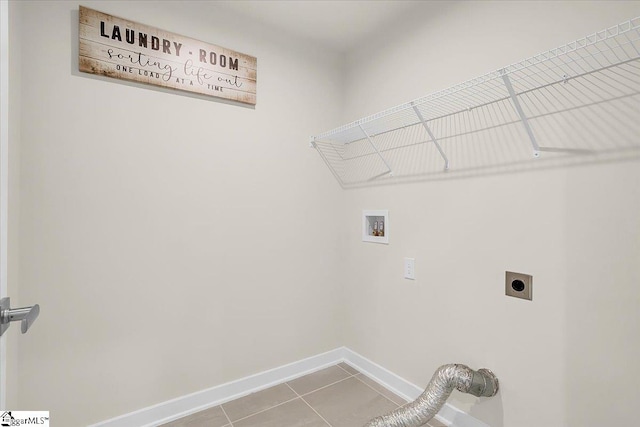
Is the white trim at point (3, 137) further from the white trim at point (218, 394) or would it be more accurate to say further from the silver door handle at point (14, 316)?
the white trim at point (218, 394)

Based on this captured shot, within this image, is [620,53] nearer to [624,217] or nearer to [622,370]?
[624,217]

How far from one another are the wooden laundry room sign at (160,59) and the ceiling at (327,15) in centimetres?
28

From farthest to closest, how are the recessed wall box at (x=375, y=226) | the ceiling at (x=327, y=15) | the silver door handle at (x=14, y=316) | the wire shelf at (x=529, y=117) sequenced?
the recessed wall box at (x=375, y=226)
the ceiling at (x=327, y=15)
the wire shelf at (x=529, y=117)
the silver door handle at (x=14, y=316)

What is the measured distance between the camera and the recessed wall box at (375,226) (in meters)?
2.09

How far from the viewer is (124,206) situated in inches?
64.8

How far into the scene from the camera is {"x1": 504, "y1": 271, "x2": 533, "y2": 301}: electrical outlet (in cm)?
139

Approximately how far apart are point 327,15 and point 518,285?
1.91 metres

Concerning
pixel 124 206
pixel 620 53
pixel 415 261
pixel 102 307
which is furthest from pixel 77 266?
pixel 620 53

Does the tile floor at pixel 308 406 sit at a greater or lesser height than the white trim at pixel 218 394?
lesser

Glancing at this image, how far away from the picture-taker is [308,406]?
6.15 feet

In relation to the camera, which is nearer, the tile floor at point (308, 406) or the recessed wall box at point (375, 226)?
the tile floor at point (308, 406)

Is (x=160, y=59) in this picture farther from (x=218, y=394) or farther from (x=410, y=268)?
(x=218, y=394)

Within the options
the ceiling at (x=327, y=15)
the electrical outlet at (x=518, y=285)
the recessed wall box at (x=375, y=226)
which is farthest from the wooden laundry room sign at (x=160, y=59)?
the electrical outlet at (x=518, y=285)

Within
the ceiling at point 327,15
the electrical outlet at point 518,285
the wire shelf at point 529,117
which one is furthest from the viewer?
the ceiling at point 327,15
